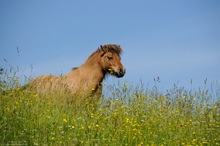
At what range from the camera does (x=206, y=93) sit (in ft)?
29.3

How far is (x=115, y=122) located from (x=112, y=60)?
4.99 metres

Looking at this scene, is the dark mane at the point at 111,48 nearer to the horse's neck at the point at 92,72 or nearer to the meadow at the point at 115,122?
the horse's neck at the point at 92,72

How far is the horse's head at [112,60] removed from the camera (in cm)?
1094

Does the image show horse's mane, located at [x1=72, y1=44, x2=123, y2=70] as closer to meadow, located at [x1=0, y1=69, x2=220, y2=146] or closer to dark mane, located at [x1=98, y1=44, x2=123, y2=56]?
dark mane, located at [x1=98, y1=44, x2=123, y2=56]

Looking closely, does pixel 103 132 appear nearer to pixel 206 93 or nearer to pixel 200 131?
pixel 200 131

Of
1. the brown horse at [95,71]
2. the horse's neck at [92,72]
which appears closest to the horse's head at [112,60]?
the brown horse at [95,71]

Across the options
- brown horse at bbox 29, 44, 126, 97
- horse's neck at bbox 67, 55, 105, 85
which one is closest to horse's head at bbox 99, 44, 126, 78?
brown horse at bbox 29, 44, 126, 97

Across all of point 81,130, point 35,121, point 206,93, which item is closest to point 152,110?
point 206,93

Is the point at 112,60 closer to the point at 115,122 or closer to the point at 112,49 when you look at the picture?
the point at 112,49

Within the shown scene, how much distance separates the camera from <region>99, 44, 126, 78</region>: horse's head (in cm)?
1094

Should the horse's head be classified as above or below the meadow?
above

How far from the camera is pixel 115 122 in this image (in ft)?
20.6

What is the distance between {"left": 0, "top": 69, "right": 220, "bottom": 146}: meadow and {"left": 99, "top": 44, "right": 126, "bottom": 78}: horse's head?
181cm

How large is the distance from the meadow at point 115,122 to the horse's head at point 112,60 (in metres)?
1.81
